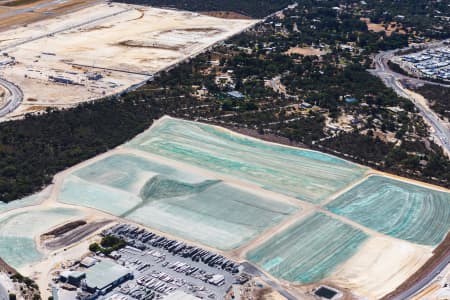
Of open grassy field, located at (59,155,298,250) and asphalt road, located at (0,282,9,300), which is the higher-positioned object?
open grassy field, located at (59,155,298,250)

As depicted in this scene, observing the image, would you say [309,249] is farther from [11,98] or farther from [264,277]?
[11,98]

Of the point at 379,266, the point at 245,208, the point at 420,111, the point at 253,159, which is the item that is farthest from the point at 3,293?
the point at 420,111

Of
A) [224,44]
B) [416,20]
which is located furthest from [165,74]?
[416,20]

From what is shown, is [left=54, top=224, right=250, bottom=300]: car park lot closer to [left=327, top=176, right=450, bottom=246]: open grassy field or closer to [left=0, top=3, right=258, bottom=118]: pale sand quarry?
[left=327, top=176, right=450, bottom=246]: open grassy field

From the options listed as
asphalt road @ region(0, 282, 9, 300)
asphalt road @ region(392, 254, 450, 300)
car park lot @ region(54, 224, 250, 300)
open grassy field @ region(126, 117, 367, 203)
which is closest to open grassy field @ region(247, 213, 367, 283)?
car park lot @ region(54, 224, 250, 300)

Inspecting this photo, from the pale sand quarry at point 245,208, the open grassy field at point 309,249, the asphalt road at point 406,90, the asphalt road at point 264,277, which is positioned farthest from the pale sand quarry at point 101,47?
the asphalt road at point 264,277
